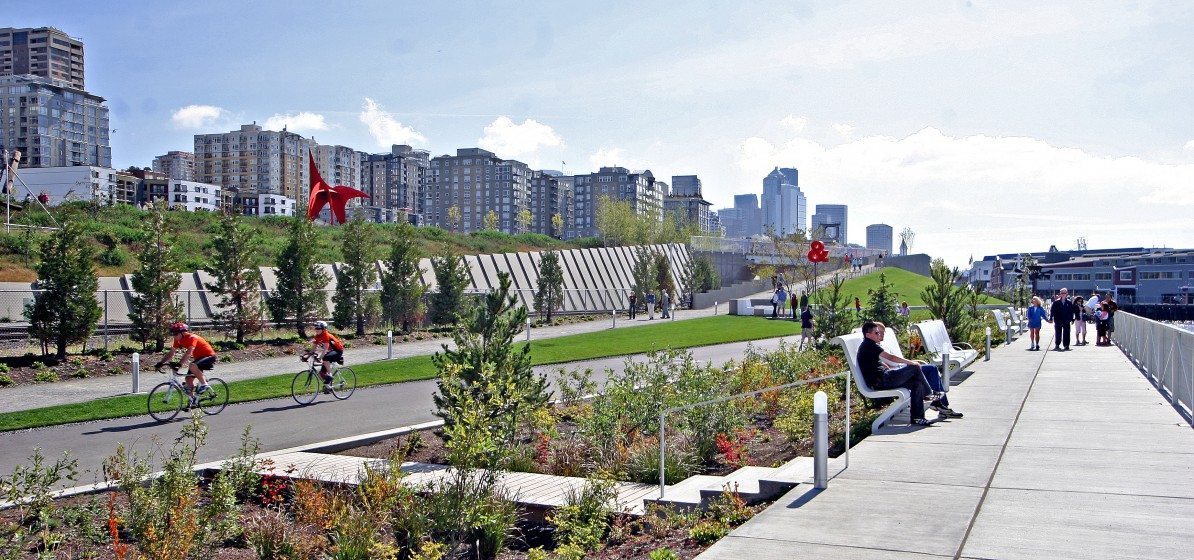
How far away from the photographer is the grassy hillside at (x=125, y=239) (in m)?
38.1

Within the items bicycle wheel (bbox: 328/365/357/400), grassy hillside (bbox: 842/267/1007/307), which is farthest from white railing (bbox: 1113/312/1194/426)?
grassy hillside (bbox: 842/267/1007/307)

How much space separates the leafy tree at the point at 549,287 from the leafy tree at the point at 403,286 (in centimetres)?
1154

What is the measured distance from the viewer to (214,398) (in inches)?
592

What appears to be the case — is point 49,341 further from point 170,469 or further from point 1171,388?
point 1171,388

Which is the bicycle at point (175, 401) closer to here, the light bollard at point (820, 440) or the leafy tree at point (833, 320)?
the light bollard at point (820, 440)

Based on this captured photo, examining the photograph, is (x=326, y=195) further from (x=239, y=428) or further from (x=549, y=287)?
(x=239, y=428)

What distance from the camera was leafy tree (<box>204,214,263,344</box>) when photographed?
1045 inches

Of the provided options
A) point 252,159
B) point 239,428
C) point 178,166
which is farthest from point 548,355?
point 178,166

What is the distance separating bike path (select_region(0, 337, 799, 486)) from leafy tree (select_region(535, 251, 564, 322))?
26968 mm

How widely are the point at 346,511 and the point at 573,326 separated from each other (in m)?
33.6

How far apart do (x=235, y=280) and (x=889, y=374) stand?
22.2 meters

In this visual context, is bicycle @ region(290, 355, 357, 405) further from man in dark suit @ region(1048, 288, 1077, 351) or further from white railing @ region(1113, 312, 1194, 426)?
man in dark suit @ region(1048, 288, 1077, 351)

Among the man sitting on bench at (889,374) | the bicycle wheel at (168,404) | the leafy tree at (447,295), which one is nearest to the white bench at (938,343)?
the man sitting on bench at (889,374)

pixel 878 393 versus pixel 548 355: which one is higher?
pixel 878 393
